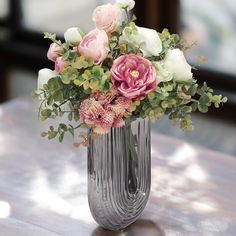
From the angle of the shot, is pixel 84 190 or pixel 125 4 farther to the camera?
pixel 84 190

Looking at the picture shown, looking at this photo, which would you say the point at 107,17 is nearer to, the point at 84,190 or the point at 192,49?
the point at 84,190

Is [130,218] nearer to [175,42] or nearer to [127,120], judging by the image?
[127,120]

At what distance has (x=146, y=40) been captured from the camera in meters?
1.46

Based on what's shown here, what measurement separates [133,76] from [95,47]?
107 millimetres

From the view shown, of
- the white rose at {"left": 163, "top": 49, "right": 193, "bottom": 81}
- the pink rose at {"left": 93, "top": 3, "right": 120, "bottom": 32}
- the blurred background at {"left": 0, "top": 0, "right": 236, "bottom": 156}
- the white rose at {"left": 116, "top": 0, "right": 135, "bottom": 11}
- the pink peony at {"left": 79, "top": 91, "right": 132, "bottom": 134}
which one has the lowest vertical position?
the blurred background at {"left": 0, "top": 0, "right": 236, "bottom": 156}

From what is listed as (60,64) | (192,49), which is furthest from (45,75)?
(192,49)

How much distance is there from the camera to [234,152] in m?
3.19

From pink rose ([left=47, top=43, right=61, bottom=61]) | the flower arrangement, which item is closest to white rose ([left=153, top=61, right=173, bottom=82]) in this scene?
the flower arrangement

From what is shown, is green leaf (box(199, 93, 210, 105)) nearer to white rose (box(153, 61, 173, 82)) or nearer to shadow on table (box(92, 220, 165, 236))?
white rose (box(153, 61, 173, 82))

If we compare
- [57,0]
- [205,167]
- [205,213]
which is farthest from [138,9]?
[205,213]

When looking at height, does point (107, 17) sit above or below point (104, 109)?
above

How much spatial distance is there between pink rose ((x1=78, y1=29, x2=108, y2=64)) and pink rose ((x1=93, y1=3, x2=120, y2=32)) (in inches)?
1.1

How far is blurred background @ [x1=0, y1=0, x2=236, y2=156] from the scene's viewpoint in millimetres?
3332

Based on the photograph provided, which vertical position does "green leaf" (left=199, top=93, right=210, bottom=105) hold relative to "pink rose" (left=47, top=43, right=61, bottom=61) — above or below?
below
